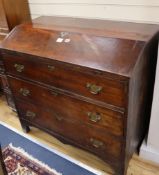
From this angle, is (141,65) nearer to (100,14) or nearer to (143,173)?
(100,14)

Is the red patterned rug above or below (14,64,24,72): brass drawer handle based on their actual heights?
below

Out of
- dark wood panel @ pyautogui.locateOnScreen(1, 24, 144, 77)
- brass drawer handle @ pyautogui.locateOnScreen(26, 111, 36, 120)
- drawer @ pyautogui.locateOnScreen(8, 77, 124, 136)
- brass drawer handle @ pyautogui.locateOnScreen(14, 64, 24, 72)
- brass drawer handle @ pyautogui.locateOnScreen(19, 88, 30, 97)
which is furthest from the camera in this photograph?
brass drawer handle @ pyautogui.locateOnScreen(26, 111, 36, 120)

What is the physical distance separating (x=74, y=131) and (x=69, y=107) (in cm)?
22

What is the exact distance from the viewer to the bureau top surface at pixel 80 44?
1217 mm

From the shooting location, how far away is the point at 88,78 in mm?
1311

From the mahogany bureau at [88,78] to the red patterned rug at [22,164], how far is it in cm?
28

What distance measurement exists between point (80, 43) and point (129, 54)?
347mm

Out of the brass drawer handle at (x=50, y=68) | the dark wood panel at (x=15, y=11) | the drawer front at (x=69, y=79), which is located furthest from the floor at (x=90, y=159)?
the dark wood panel at (x=15, y=11)

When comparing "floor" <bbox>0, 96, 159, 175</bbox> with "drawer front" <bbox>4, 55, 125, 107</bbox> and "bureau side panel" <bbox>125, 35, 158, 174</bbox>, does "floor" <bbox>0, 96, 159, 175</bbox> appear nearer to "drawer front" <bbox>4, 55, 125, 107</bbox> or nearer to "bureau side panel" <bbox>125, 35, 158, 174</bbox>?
"bureau side panel" <bbox>125, 35, 158, 174</bbox>

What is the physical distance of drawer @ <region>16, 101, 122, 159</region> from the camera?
1.48 metres

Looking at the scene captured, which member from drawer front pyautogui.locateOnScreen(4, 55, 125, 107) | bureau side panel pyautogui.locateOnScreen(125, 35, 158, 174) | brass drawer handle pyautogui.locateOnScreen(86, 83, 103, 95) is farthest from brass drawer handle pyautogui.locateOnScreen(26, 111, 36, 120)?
bureau side panel pyautogui.locateOnScreen(125, 35, 158, 174)

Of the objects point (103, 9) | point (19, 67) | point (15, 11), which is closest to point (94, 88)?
point (19, 67)

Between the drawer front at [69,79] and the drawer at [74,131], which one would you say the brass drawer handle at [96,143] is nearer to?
the drawer at [74,131]

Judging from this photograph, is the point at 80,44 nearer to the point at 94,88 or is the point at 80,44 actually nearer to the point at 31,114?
the point at 94,88
